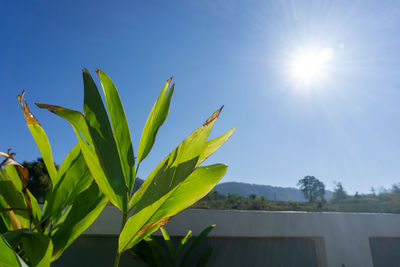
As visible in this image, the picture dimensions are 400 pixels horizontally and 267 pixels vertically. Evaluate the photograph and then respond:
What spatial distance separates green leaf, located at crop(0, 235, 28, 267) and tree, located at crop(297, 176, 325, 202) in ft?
143

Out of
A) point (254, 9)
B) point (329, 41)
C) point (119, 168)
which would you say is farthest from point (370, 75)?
point (119, 168)

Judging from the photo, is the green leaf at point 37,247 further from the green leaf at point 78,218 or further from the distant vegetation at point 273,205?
the distant vegetation at point 273,205

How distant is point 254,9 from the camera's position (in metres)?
3.88

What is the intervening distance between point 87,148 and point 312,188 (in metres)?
47.6

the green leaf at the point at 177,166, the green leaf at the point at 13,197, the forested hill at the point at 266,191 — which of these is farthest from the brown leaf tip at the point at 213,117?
the forested hill at the point at 266,191

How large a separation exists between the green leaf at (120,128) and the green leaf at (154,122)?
30mm

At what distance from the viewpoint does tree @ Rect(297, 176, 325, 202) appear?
40.9m

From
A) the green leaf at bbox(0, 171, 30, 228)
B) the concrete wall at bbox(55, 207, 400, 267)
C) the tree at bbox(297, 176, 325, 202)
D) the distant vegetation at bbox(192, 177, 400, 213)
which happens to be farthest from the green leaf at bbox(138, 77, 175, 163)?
the tree at bbox(297, 176, 325, 202)

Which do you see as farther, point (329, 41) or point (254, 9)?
point (329, 41)

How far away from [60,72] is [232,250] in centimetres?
324

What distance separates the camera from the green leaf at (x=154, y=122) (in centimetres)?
60

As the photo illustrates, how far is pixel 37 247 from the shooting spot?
21.8 inches

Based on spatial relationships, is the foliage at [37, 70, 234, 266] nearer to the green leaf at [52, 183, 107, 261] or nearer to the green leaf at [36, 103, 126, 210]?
the green leaf at [36, 103, 126, 210]

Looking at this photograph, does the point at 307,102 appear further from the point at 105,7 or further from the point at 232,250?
the point at 105,7
